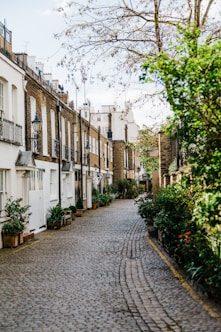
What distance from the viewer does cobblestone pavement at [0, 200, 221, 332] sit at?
680cm

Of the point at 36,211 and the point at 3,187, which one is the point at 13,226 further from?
the point at 36,211

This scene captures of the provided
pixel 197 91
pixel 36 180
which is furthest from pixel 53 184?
pixel 197 91

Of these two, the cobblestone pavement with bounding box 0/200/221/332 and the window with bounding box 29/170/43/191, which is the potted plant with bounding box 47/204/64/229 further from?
the cobblestone pavement with bounding box 0/200/221/332

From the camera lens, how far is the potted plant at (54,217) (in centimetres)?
2158

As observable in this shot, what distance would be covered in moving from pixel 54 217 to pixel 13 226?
21.9 feet

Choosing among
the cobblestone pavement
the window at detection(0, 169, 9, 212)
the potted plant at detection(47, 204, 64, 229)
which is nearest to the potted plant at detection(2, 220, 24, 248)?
the cobblestone pavement

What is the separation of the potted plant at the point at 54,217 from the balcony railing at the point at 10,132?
562 centimetres

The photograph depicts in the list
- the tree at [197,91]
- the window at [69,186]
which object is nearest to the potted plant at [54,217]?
the window at [69,186]

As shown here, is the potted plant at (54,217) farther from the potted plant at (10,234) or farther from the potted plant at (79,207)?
the potted plant at (10,234)

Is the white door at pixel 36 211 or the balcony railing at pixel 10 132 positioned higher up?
the balcony railing at pixel 10 132

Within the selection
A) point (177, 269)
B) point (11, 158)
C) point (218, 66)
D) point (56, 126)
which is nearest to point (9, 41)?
point (11, 158)

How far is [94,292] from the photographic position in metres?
8.86

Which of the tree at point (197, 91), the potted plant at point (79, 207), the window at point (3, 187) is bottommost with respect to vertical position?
the potted plant at point (79, 207)

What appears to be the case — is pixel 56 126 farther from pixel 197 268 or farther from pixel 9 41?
pixel 197 268
